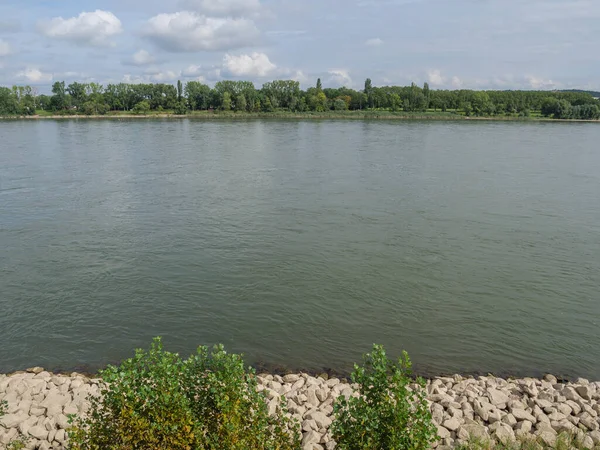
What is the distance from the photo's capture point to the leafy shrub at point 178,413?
599 cm

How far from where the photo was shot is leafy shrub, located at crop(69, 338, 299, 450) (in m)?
5.99

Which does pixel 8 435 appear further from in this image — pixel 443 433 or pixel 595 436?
pixel 595 436

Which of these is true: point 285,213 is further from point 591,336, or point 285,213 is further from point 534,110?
point 534,110

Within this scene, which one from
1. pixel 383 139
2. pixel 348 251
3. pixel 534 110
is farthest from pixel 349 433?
pixel 534 110

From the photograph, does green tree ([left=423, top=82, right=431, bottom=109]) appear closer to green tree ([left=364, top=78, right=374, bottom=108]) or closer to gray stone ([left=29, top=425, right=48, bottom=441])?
green tree ([left=364, top=78, right=374, bottom=108])

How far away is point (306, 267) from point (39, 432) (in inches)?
442

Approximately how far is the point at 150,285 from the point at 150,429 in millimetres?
11686

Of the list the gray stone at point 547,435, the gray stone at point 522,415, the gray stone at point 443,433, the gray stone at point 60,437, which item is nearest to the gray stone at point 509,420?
the gray stone at point 522,415

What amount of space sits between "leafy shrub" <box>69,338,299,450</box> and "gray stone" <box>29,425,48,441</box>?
3.17 metres

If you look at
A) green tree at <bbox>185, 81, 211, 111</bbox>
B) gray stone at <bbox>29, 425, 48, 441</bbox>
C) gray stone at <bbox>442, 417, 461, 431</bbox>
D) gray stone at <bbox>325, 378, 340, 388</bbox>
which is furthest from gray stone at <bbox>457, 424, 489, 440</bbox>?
green tree at <bbox>185, 81, 211, 111</bbox>

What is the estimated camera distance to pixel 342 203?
92.9ft

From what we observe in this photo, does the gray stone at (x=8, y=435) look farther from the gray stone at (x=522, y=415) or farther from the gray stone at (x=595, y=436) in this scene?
the gray stone at (x=595, y=436)

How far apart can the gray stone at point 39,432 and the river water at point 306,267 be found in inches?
147

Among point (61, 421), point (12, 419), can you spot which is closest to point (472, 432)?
point (61, 421)
